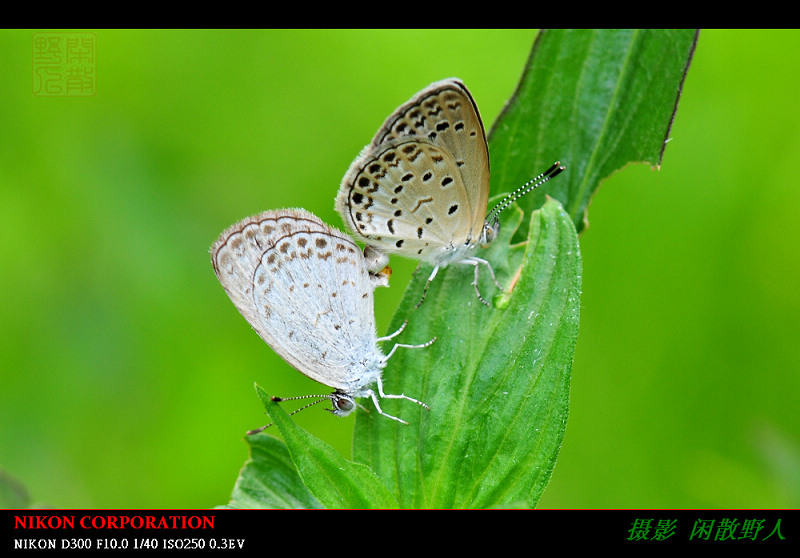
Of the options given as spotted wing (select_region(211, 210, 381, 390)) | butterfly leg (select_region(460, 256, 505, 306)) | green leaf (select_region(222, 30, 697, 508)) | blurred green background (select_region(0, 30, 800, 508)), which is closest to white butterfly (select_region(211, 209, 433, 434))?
spotted wing (select_region(211, 210, 381, 390))

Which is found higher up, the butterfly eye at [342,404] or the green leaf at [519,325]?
the green leaf at [519,325]

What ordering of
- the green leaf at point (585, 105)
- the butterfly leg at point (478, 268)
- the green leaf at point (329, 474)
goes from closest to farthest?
the green leaf at point (329, 474) → the green leaf at point (585, 105) → the butterfly leg at point (478, 268)

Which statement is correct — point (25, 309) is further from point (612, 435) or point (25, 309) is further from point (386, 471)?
point (612, 435)

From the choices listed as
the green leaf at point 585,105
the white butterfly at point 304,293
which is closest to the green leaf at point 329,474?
the white butterfly at point 304,293

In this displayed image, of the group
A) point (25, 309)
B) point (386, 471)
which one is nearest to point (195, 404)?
point (25, 309)

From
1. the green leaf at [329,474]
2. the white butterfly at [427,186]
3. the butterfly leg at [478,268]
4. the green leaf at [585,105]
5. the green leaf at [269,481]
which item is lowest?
the green leaf at [269,481]

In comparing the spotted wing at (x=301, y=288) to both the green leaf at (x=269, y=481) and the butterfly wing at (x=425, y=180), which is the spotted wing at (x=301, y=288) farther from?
the green leaf at (x=269, y=481)

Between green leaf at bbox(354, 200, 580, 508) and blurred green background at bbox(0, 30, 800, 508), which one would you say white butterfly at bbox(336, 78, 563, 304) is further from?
blurred green background at bbox(0, 30, 800, 508)
